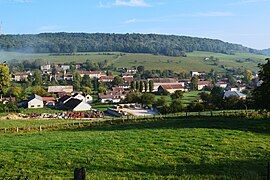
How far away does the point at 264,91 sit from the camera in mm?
40250

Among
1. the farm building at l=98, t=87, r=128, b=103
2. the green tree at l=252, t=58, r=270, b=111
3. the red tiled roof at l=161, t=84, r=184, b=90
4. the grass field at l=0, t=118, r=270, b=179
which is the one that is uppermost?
the green tree at l=252, t=58, r=270, b=111

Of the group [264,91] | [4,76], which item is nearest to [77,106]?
[4,76]

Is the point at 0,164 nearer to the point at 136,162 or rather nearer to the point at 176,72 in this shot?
the point at 136,162

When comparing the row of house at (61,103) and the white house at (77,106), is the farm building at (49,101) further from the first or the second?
the white house at (77,106)

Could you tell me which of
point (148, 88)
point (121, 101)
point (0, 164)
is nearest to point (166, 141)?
point (0, 164)

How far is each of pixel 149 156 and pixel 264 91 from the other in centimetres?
2248

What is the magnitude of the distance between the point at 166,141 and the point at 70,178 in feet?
35.6

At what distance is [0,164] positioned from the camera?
1938 cm

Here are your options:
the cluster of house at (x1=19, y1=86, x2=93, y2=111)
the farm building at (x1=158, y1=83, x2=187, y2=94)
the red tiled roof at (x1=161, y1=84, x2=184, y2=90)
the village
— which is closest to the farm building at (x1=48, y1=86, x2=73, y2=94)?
the village

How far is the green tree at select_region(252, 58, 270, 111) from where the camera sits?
40031mm

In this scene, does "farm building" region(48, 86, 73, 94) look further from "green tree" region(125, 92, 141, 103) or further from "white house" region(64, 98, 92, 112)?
"white house" region(64, 98, 92, 112)

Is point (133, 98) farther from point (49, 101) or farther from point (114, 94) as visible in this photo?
point (49, 101)

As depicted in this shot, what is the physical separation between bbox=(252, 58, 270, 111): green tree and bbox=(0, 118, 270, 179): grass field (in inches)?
399

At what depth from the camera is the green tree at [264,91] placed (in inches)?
1576
